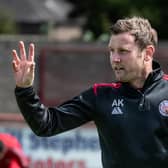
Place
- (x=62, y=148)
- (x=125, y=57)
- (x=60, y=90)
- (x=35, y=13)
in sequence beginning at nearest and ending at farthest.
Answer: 1. (x=125, y=57)
2. (x=62, y=148)
3. (x=60, y=90)
4. (x=35, y=13)

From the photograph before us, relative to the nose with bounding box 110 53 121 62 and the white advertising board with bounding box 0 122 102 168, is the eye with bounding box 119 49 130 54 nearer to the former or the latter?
the nose with bounding box 110 53 121 62

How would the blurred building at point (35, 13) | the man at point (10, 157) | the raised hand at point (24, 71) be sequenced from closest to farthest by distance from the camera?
the raised hand at point (24, 71) < the man at point (10, 157) < the blurred building at point (35, 13)

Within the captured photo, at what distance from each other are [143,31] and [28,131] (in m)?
5.44

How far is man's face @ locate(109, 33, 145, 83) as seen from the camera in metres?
3.81

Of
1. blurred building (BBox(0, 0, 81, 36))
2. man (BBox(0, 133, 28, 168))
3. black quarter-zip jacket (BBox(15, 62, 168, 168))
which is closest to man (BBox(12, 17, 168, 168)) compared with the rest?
black quarter-zip jacket (BBox(15, 62, 168, 168))

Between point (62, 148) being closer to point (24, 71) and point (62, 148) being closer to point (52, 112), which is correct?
point (52, 112)

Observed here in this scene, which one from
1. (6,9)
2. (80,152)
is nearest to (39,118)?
(80,152)

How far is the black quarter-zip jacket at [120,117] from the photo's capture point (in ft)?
12.5

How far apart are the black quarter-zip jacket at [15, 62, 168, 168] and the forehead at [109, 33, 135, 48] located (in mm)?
217

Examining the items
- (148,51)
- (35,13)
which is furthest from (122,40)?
(35,13)

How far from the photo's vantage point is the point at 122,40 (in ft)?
12.7

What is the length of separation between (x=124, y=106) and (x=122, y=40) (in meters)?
0.33

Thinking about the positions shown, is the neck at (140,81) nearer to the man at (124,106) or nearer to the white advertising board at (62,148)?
the man at (124,106)

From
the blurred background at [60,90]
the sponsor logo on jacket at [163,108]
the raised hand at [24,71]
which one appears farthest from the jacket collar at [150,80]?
the blurred background at [60,90]
